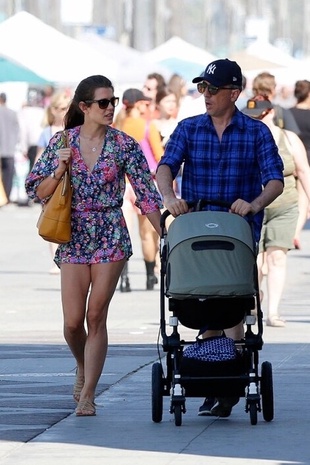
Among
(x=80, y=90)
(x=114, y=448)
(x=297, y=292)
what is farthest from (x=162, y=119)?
(x=114, y=448)

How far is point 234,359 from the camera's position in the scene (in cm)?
789

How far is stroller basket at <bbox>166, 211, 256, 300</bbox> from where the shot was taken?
25.1ft

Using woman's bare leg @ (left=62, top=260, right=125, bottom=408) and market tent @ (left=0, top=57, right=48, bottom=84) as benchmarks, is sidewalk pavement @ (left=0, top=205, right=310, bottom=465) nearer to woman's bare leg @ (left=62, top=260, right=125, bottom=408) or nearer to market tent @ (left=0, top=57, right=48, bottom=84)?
woman's bare leg @ (left=62, top=260, right=125, bottom=408)

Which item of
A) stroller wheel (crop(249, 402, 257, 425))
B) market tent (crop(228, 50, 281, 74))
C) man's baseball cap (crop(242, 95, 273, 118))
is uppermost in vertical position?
man's baseball cap (crop(242, 95, 273, 118))

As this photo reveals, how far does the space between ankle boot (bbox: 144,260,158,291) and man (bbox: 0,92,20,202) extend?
39.8 feet

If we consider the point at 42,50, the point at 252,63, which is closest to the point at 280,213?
the point at 42,50

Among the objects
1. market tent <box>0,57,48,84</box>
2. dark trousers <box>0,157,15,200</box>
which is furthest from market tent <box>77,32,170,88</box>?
dark trousers <box>0,157,15,200</box>

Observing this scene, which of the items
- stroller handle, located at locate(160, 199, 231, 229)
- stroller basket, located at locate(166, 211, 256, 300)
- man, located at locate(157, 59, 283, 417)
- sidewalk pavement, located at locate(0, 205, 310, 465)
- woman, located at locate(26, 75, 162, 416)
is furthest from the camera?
woman, located at locate(26, 75, 162, 416)

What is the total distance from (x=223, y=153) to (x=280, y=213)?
4.45 m

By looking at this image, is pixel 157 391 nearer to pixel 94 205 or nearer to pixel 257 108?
pixel 94 205

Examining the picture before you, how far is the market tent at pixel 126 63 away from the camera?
32.6 m

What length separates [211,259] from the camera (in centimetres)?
770

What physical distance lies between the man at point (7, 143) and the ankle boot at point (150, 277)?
12.1 meters

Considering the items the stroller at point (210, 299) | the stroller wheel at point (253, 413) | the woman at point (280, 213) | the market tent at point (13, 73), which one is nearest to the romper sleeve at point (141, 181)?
the stroller at point (210, 299)
